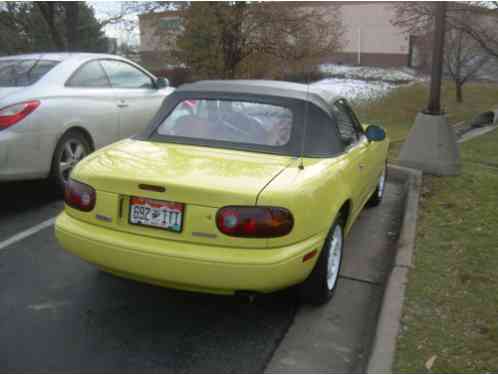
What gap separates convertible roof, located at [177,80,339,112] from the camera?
4.07m

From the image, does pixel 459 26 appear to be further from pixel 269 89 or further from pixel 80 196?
pixel 80 196

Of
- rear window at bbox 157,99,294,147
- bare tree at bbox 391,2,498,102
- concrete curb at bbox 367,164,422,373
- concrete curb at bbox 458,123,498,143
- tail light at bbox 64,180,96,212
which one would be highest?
bare tree at bbox 391,2,498,102

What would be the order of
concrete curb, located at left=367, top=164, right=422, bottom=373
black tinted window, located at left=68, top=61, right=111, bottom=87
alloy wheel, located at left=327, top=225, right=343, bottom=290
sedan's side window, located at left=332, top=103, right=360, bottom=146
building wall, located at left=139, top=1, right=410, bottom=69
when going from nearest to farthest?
concrete curb, located at left=367, top=164, right=422, bottom=373, alloy wheel, located at left=327, top=225, right=343, bottom=290, sedan's side window, located at left=332, top=103, right=360, bottom=146, black tinted window, located at left=68, top=61, right=111, bottom=87, building wall, located at left=139, top=1, right=410, bottom=69

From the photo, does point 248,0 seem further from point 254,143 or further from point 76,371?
point 76,371

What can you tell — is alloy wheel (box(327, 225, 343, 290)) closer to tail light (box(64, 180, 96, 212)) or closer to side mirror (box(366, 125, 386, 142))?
side mirror (box(366, 125, 386, 142))

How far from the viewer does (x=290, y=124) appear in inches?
152

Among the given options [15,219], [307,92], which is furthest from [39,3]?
[307,92]

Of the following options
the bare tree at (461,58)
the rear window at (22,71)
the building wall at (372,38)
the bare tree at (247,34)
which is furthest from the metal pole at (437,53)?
the building wall at (372,38)

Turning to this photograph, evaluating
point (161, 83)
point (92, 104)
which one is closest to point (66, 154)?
point (92, 104)

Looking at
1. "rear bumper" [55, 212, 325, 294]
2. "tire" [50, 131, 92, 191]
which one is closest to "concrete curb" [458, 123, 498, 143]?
"tire" [50, 131, 92, 191]

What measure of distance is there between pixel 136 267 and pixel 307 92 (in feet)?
6.26

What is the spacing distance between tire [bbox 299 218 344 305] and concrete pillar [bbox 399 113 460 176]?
12.3ft

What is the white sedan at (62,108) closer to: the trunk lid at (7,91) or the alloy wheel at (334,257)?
the trunk lid at (7,91)

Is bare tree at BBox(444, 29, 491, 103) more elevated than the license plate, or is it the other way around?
bare tree at BBox(444, 29, 491, 103)
